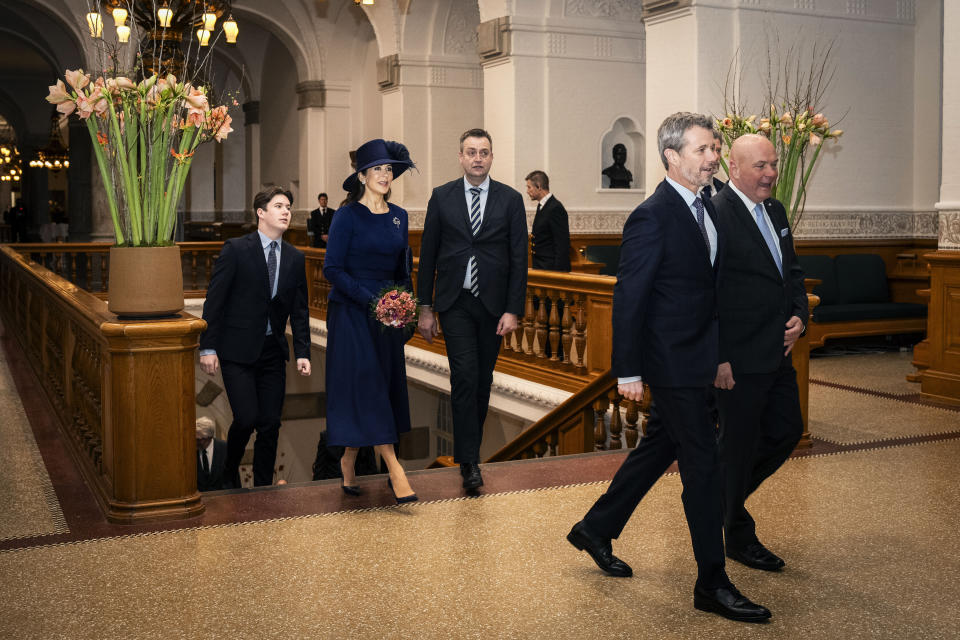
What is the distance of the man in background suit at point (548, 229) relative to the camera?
8.52 m

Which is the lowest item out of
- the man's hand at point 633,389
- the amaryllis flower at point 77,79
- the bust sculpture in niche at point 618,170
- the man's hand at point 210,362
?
the man's hand at point 210,362

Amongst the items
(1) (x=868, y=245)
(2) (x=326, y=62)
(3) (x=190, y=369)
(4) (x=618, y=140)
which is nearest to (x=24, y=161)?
(2) (x=326, y=62)

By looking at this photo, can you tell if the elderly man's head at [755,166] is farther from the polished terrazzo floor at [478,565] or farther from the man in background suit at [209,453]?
the man in background suit at [209,453]

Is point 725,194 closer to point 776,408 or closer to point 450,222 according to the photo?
point 776,408

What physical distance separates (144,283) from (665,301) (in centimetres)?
238

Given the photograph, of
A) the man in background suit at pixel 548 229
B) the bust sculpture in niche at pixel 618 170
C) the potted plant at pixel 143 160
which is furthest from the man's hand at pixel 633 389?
the bust sculpture in niche at pixel 618 170

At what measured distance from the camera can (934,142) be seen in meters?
11.1

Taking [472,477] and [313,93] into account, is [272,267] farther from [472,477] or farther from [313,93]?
[313,93]

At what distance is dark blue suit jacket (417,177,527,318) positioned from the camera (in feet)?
15.7

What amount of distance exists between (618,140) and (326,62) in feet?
25.3

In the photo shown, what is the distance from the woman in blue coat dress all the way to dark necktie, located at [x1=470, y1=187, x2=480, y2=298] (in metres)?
0.31

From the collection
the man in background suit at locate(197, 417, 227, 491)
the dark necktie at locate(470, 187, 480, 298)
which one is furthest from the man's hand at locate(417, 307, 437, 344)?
the man in background suit at locate(197, 417, 227, 491)

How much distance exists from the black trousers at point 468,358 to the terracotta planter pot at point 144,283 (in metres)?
1.19

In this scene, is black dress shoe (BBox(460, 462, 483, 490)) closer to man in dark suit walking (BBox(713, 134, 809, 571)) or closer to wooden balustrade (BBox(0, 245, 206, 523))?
wooden balustrade (BBox(0, 245, 206, 523))
